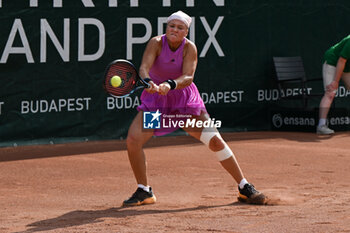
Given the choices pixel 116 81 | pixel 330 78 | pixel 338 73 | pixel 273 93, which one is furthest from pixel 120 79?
pixel 273 93

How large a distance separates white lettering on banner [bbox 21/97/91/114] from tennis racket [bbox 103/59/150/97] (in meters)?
3.94

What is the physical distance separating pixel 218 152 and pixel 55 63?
4.18 metres

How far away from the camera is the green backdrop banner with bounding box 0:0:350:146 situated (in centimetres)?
948

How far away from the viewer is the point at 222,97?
10742 millimetres

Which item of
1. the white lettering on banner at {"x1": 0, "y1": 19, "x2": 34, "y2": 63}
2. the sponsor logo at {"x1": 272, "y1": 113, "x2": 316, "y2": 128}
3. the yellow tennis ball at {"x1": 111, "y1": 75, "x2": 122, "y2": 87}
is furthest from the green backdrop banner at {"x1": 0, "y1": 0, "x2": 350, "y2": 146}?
the yellow tennis ball at {"x1": 111, "y1": 75, "x2": 122, "y2": 87}

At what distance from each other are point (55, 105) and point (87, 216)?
4.41m

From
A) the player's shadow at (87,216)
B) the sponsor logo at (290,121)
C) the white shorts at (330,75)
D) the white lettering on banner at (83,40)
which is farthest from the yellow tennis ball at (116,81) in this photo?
the sponsor logo at (290,121)

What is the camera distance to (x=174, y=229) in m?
4.97

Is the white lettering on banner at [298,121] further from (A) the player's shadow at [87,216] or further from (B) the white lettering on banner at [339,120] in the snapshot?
(A) the player's shadow at [87,216]

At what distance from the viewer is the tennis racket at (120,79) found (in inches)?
225

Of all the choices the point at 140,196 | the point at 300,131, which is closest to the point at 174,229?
the point at 140,196

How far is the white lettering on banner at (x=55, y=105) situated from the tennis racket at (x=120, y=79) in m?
3.94

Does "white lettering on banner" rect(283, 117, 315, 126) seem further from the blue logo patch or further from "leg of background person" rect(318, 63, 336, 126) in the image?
the blue logo patch

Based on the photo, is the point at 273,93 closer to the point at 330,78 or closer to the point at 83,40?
the point at 330,78
